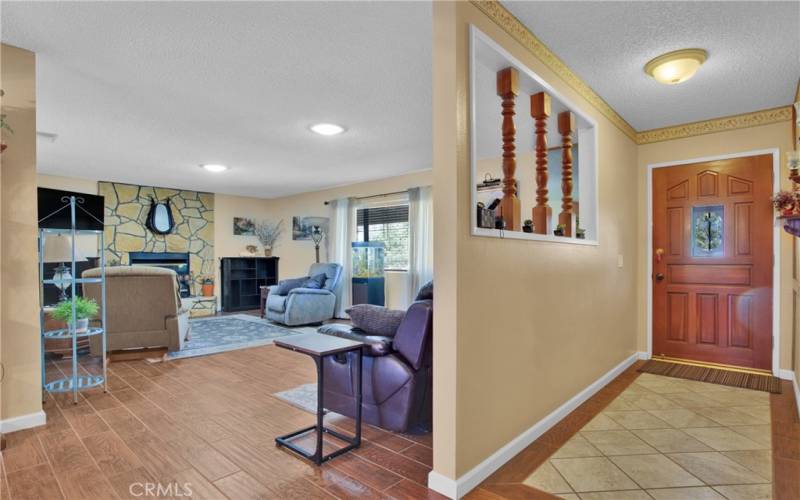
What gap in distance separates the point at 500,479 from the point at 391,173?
5.07m

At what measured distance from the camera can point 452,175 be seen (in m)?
1.89

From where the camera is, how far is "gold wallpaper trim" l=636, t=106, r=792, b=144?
364 centimetres

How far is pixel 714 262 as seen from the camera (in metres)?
3.98

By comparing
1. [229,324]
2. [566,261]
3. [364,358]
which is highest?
[566,261]

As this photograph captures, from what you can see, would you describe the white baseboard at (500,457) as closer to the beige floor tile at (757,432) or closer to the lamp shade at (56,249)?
the beige floor tile at (757,432)

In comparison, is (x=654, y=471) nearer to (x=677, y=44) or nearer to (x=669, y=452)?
(x=669, y=452)

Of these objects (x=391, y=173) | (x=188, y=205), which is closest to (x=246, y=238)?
(x=188, y=205)

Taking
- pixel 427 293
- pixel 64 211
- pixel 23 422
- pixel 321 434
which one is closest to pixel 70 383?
pixel 23 422

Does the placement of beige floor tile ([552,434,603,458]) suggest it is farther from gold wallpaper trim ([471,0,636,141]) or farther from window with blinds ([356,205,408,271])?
window with blinds ([356,205,408,271])

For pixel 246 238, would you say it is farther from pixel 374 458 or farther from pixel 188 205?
pixel 374 458

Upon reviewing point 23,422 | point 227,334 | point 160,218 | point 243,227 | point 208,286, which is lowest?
point 227,334

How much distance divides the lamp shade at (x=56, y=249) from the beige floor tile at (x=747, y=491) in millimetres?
4436

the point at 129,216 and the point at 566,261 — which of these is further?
the point at 129,216

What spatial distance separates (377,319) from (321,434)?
0.79 meters
